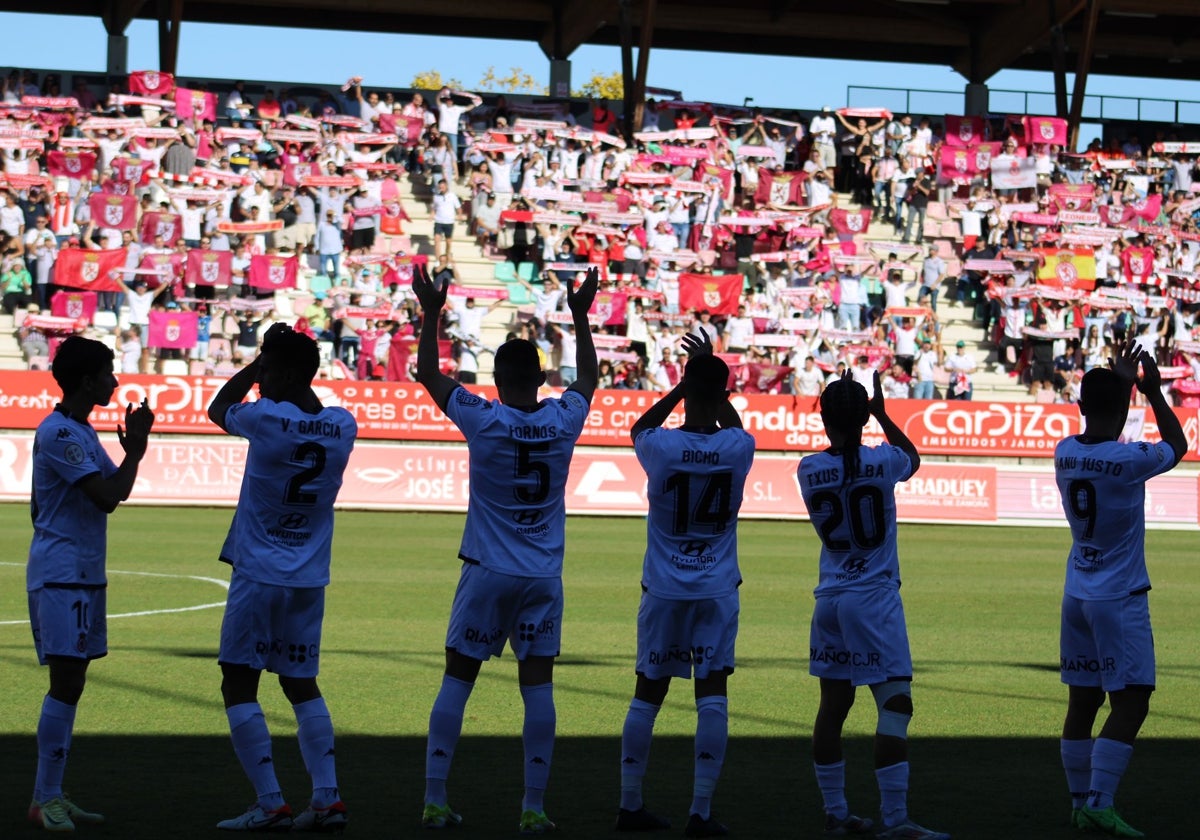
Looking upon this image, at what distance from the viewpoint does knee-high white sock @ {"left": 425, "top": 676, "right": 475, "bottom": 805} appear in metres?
6.70

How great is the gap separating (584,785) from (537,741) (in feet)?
4.42

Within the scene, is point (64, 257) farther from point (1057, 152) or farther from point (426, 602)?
point (1057, 152)

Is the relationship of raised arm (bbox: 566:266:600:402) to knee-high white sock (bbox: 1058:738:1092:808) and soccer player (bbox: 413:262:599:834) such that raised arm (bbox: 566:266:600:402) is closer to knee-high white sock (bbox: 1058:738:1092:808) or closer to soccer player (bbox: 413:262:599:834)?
soccer player (bbox: 413:262:599:834)

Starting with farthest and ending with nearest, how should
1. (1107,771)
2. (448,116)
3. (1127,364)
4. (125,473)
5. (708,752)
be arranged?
(448,116), (1127,364), (1107,771), (708,752), (125,473)

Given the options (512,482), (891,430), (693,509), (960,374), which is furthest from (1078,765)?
(960,374)

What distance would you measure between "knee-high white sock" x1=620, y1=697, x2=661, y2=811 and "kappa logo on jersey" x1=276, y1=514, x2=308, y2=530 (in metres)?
1.65

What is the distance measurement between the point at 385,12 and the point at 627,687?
3513cm

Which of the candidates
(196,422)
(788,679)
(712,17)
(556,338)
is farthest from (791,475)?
(712,17)

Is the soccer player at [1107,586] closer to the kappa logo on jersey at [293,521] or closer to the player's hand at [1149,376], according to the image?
the player's hand at [1149,376]

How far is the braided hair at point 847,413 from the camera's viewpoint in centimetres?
684

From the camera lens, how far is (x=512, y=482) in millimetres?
6879

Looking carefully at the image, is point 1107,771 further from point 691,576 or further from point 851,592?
point 691,576

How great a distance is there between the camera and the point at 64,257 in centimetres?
2986

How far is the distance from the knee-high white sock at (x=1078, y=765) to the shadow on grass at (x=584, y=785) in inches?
6.6
